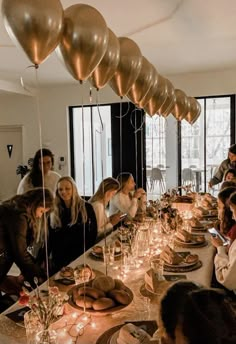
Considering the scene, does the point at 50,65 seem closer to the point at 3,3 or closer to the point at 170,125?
the point at 170,125

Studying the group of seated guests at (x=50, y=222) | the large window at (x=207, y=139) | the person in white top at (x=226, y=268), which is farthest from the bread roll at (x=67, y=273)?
the large window at (x=207, y=139)

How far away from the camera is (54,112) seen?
730cm

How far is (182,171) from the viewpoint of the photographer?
21.9 ft

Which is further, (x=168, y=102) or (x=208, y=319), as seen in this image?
(x=168, y=102)

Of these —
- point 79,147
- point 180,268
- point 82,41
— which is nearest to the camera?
point 82,41

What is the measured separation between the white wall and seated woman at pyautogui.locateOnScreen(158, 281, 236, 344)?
18.4ft

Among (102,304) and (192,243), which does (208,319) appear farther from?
(192,243)

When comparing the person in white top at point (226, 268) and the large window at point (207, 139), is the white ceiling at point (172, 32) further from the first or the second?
the person in white top at point (226, 268)

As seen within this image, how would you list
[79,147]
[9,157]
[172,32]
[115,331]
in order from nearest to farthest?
1. [115,331]
2. [172,32]
3. [79,147]
4. [9,157]

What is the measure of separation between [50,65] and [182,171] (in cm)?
307

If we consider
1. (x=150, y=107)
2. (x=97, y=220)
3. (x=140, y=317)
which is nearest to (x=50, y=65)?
(x=150, y=107)

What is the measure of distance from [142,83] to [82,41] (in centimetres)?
94

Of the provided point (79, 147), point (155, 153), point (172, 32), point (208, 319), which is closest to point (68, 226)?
point (208, 319)

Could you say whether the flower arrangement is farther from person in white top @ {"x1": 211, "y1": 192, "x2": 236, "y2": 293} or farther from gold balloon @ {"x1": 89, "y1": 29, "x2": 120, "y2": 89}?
gold balloon @ {"x1": 89, "y1": 29, "x2": 120, "y2": 89}
